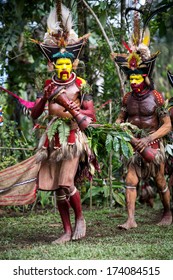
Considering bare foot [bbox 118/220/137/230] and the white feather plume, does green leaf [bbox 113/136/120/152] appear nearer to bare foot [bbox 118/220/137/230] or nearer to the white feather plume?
bare foot [bbox 118/220/137/230]

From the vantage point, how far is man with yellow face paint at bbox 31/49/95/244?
607cm

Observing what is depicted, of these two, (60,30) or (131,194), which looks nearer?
(60,30)

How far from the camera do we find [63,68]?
6.16 meters

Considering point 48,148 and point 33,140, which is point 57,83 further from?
point 33,140

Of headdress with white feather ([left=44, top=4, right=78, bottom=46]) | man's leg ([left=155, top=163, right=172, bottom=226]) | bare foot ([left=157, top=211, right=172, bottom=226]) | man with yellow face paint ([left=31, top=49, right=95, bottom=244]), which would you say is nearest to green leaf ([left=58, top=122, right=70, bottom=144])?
man with yellow face paint ([left=31, top=49, right=95, bottom=244])

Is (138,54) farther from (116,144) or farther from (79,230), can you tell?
(79,230)

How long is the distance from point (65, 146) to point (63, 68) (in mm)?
745

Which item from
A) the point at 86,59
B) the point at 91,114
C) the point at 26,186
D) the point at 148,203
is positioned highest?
the point at 86,59

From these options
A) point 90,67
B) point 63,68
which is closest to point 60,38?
point 63,68

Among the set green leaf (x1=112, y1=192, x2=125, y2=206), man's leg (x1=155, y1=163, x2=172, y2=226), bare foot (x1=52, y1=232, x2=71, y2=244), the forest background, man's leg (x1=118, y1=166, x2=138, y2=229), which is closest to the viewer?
bare foot (x1=52, y1=232, x2=71, y2=244)

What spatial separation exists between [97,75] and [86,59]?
0.30m

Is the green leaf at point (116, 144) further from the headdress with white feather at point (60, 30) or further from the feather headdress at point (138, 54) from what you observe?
the feather headdress at point (138, 54)
